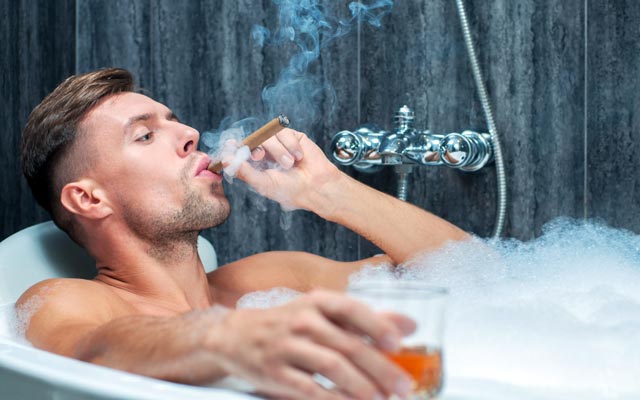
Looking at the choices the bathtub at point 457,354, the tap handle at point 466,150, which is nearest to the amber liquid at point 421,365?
the bathtub at point 457,354

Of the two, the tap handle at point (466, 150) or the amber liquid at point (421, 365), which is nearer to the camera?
the amber liquid at point (421, 365)

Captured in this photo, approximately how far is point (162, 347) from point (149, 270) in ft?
2.48

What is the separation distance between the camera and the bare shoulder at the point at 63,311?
4.65 feet

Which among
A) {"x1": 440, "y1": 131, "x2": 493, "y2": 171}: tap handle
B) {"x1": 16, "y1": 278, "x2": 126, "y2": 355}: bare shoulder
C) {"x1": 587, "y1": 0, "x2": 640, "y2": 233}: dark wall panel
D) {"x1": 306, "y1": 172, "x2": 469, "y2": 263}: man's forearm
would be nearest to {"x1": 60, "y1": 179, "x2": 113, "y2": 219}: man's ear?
{"x1": 16, "y1": 278, "x2": 126, "y2": 355}: bare shoulder

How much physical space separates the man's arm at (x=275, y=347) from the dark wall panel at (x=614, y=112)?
4.22ft

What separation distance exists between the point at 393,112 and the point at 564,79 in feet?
1.65

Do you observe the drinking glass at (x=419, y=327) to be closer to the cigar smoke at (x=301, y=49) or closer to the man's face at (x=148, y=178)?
the man's face at (x=148, y=178)

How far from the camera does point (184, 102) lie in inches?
107

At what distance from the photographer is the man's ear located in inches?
72.4

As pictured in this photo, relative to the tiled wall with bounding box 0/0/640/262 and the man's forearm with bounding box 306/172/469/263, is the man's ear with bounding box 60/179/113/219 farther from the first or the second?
the tiled wall with bounding box 0/0/640/262

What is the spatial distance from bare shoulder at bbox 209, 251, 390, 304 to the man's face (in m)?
0.22

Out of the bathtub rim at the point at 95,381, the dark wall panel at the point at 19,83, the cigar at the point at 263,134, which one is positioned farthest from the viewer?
the dark wall panel at the point at 19,83

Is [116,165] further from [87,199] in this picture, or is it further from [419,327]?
[419,327]

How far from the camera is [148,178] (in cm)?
184
